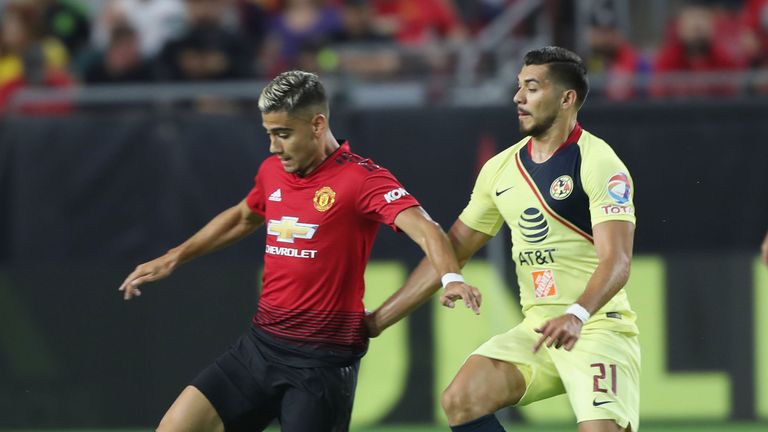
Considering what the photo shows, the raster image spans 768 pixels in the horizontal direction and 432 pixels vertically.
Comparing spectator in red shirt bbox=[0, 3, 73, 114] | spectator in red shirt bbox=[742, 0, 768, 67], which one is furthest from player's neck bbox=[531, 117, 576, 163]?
spectator in red shirt bbox=[742, 0, 768, 67]

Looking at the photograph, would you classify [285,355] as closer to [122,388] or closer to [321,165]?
[321,165]

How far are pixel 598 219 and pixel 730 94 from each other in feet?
17.1

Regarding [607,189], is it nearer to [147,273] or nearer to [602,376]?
[602,376]

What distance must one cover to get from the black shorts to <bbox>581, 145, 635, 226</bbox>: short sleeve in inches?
54.2

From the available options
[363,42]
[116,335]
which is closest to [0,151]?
[116,335]

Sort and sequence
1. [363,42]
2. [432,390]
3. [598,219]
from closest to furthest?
[598,219] → [432,390] → [363,42]

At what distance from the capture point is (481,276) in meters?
10.4

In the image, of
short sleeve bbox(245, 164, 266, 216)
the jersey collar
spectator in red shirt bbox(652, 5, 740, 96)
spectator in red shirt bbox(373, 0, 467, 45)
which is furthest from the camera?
spectator in red shirt bbox(373, 0, 467, 45)

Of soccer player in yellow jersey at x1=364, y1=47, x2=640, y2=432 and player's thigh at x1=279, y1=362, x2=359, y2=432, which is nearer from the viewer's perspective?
soccer player in yellow jersey at x1=364, y1=47, x2=640, y2=432

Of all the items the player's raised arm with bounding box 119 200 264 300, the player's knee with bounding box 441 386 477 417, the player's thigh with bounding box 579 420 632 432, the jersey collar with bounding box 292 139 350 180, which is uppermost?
the jersey collar with bounding box 292 139 350 180

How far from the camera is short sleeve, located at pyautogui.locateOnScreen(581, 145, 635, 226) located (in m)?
5.94

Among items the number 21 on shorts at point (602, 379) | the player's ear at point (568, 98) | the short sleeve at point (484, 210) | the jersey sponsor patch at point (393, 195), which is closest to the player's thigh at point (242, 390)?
the jersey sponsor patch at point (393, 195)

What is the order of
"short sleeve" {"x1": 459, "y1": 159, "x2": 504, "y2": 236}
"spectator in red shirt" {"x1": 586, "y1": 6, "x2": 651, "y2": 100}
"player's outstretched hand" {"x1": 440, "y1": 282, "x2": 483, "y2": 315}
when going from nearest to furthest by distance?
"player's outstretched hand" {"x1": 440, "y1": 282, "x2": 483, "y2": 315} < "short sleeve" {"x1": 459, "y1": 159, "x2": 504, "y2": 236} < "spectator in red shirt" {"x1": 586, "y1": 6, "x2": 651, "y2": 100}

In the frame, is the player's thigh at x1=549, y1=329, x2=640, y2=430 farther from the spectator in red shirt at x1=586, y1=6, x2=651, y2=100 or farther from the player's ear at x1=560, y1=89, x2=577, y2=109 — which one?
the spectator in red shirt at x1=586, y1=6, x2=651, y2=100
